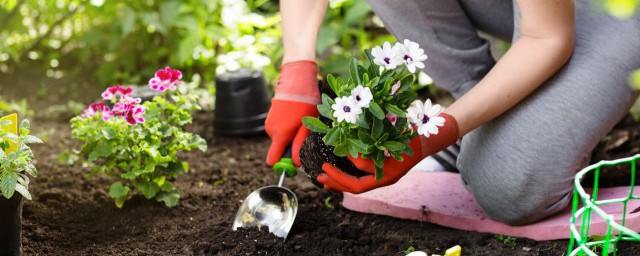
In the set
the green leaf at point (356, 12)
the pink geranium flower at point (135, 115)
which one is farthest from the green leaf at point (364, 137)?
the green leaf at point (356, 12)

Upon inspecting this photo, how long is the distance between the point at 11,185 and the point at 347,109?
672mm

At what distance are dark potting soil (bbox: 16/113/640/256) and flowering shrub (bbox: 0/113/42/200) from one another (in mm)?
290

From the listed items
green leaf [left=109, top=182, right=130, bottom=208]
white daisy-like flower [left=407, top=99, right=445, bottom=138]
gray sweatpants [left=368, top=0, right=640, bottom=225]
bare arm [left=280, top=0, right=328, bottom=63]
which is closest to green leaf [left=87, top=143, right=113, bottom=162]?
green leaf [left=109, top=182, right=130, bottom=208]

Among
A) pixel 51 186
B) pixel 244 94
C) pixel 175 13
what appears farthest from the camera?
pixel 175 13

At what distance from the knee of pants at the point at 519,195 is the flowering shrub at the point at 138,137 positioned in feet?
2.43

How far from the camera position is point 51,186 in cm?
222

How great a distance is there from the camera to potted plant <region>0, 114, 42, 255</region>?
60.2 inches

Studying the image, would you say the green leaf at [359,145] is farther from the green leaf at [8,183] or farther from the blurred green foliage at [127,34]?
the blurred green foliage at [127,34]

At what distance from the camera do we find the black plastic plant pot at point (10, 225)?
1556 millimetres

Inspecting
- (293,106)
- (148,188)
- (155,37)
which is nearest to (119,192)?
(148,188)

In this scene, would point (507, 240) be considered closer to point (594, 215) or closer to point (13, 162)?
point (594, 215)

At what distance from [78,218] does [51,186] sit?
25cm

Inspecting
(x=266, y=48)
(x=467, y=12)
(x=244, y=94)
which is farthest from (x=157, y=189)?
(x=266, y=48)

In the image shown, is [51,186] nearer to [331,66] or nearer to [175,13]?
[175,13]
